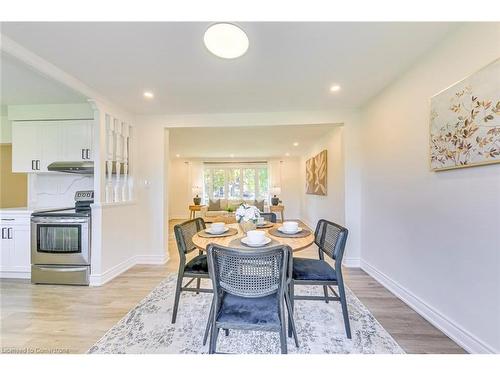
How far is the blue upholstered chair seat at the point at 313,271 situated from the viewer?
1.76m

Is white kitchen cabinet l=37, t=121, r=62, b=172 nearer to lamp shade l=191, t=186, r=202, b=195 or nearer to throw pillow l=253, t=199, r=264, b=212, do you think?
lamp shade l=191, t=186, r=202, b=195

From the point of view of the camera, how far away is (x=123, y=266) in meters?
3.17

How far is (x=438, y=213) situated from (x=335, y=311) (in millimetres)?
1228

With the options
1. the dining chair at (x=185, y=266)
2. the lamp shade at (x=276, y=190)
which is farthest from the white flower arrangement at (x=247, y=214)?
the lamp shade at (x=276, y=190)

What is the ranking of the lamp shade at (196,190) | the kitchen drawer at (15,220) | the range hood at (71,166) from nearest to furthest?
the kitchen drawer at (15,220), the range hood at (71,166), the lamp shade at (196,190)

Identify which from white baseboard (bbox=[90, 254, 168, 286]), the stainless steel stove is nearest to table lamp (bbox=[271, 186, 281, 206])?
white baseboard (bbox=[90, 254, 168, 286])

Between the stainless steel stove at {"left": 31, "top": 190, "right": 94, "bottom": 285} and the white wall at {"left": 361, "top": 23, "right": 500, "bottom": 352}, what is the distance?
3.55m

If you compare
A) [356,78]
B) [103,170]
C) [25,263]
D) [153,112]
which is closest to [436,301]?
[356,78]

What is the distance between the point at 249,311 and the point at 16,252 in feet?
11.1

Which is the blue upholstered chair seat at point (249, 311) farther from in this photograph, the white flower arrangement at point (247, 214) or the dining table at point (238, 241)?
the white flower arrangement at point (247, 214)

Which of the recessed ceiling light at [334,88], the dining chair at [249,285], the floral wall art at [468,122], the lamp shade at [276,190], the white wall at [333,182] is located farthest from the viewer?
the lamp shade at [276,190]

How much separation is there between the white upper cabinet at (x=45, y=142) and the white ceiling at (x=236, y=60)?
2.93ft

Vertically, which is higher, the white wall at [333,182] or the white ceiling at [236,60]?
the white ceiling at [236,60]

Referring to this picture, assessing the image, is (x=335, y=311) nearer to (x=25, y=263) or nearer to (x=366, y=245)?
(x=366, y=245)
